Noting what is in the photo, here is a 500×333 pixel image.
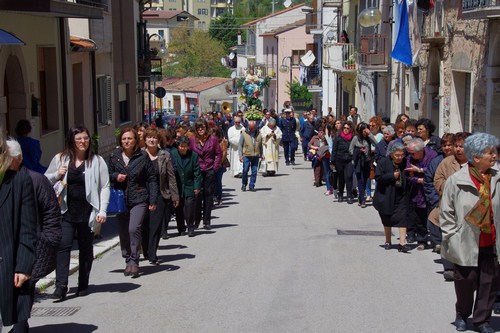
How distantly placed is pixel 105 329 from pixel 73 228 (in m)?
1.62

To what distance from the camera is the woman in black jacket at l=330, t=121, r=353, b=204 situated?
19.2m

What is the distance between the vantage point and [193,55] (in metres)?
96.9

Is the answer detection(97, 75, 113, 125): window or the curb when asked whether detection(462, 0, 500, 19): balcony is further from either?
detection(97, 75, 113, 125): window

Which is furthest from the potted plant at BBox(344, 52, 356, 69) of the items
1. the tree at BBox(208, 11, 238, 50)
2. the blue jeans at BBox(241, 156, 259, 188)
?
the tree at BBox(208, 11, 238, 50)

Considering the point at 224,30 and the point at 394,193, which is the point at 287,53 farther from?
the point at 394,193

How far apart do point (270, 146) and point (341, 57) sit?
1580cm

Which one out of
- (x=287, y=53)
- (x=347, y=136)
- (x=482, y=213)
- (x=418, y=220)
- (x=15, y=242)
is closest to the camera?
(x=15, y=242)

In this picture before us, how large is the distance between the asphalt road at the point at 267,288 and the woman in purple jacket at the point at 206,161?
19.3 inches

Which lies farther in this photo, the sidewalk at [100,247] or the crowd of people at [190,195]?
the sidewalk at [100,247]

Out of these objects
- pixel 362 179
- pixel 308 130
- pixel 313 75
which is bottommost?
pixel 362 179

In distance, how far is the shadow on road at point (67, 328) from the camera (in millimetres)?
8219

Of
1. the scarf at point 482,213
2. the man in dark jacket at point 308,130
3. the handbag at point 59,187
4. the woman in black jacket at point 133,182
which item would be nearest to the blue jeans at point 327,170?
the man in dark jacket at point 308,130

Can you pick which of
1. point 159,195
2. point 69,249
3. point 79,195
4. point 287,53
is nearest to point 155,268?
point 159,195

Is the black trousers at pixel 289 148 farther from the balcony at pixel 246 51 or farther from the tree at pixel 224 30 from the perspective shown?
the tree at pixel 224 30
